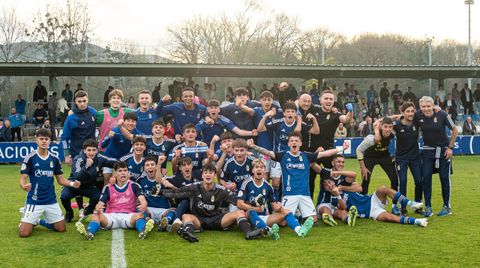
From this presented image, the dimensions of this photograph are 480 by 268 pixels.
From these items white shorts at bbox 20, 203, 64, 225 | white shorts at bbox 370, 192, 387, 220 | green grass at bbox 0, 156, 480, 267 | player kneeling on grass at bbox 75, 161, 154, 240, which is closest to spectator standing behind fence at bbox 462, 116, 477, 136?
green grass at bbox 0, 156, 480, 267

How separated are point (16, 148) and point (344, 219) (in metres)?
15.1

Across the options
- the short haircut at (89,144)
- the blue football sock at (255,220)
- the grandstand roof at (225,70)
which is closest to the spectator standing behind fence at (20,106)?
the grandstand roof at (225,70)

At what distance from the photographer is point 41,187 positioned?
829 cm

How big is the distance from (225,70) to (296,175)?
16.1m

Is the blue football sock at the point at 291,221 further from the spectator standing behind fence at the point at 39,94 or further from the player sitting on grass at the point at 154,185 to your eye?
the spectator standing behind fence at the point at 39,94

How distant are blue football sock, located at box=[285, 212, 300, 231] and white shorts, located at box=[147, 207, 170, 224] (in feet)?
6.11

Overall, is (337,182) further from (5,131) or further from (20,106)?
(20,106)

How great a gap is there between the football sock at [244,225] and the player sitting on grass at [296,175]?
875 millimetres

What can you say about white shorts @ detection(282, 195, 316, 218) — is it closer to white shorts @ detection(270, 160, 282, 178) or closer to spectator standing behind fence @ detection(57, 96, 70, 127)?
white shorts @ detection(270, 160, 282, 178)

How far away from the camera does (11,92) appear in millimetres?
28141

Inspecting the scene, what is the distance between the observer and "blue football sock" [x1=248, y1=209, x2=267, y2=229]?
25.9 feet

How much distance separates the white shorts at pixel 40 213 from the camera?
8.18 m

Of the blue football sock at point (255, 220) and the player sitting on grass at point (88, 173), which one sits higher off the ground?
the player sitting on grass at point (88, 173)

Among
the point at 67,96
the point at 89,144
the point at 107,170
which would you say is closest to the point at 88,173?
the point at 107,170
